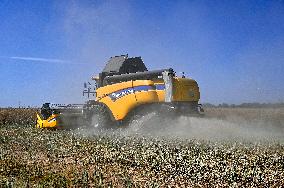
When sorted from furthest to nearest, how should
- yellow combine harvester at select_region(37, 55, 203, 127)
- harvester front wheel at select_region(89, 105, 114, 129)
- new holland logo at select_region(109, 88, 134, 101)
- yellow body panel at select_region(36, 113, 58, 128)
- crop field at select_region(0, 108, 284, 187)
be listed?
yellow body panel at select_region(36, 113, 58, 128) < harvester front wheel at select_region(89, 105, 114, 129) < new holland logo at select_region(109, 88, 134, 101) < yellow combine harvester at select_region(37, 55, 203, 127) < crop field at select_region(0, 108, 284, 187)

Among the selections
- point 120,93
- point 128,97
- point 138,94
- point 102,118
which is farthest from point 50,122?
point 138,94

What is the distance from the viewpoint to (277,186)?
5.49 m

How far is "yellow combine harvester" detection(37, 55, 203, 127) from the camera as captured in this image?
14.5 m

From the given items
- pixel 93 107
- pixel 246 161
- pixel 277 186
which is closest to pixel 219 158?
pixel 246 161

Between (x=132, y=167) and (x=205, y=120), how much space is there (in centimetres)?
817

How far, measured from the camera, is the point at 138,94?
1480 centimetres

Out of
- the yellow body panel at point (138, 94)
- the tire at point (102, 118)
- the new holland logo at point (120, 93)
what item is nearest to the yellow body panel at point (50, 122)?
the tire at point (102, 118)

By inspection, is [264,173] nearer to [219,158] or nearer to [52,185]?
[219,158]

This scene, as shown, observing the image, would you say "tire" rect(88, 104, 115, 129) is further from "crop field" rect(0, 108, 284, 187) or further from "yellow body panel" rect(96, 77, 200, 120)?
"crop field" rect(0, 108, 284, 187)

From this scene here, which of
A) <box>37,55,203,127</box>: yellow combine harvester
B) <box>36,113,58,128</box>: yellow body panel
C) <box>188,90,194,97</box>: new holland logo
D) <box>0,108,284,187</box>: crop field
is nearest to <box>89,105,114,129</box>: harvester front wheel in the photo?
<box>37,55,203,127</box>: yellow combine harvester

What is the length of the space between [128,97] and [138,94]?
0.55 metres

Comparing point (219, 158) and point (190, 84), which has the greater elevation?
point (190, 84)

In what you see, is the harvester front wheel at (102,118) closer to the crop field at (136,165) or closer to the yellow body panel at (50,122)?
the yellow body panel at (50,122)

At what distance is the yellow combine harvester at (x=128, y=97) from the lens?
14508 millimetres
